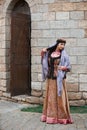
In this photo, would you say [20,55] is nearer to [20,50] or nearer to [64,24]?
[20,50]

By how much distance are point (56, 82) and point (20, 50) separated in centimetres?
340

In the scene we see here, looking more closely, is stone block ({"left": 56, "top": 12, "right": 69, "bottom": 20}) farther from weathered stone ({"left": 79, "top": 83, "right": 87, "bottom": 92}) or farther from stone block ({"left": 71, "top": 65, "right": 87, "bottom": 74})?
weathered stone ({"left": 79, "top": 83, "right": 87, "bottom": 92})

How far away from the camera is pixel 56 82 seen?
7.31m

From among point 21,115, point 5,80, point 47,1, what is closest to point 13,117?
point 21,115

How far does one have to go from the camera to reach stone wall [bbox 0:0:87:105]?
9.44 m

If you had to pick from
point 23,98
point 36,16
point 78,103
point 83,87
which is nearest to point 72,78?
point 83,87

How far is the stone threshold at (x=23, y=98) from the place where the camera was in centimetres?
979

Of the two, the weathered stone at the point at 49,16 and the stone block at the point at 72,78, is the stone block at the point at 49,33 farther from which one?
the stone block at the point at 72,78

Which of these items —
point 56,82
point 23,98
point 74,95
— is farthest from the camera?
point 23,98

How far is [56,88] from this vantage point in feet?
24.0

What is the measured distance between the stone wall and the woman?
7.06 feet

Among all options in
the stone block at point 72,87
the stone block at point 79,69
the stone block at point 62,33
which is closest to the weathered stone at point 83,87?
the stone block at point 72,87

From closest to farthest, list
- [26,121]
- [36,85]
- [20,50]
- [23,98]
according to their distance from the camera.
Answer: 1. [26,121]
2. [36,85]
3. [23,98]
4. [20,50]

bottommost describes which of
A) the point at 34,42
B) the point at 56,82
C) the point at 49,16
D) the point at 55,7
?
the point at 56,82
